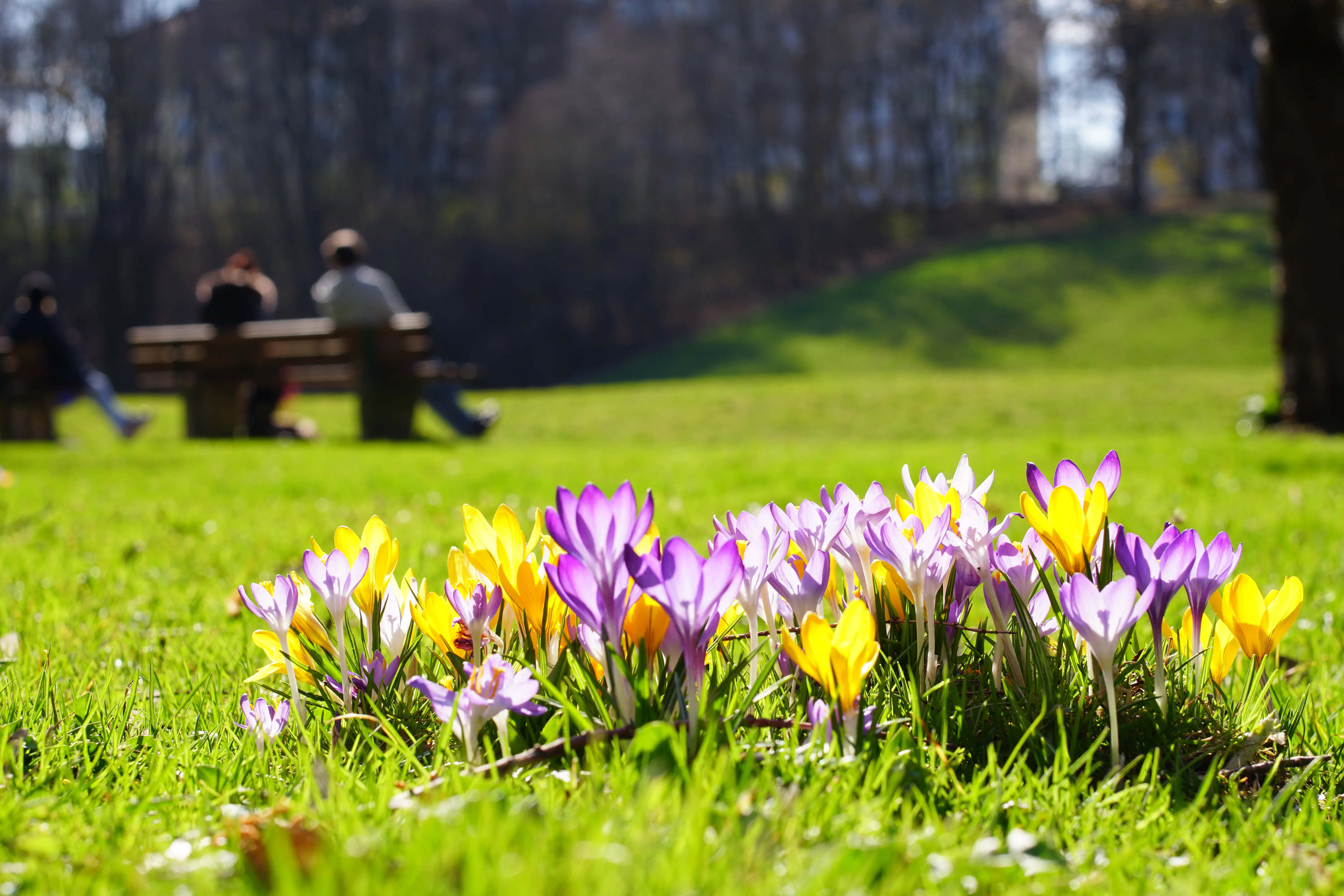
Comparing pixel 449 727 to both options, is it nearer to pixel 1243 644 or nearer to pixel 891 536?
pixel 891 536

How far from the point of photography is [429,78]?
139 ft

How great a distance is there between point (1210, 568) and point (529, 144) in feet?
126

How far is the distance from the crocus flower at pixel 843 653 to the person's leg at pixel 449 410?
1130cm

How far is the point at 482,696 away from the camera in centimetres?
146

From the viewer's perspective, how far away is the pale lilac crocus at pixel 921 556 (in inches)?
63.0

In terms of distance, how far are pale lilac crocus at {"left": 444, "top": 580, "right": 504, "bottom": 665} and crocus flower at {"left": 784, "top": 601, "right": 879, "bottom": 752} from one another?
1.58 ft

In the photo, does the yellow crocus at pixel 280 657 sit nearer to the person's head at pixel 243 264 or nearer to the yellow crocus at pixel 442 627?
the yellow crocus at pixel 442 627

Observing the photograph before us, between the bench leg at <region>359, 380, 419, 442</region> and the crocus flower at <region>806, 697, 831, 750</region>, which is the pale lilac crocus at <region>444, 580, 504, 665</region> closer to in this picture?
the crocus flower at <region>806, 697, 831, 750</region>

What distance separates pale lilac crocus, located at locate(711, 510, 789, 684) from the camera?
162 centimetres

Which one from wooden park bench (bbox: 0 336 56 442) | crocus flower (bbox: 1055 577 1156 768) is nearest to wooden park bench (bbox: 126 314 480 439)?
wooden park bench (bbox: 0 336 56 442)

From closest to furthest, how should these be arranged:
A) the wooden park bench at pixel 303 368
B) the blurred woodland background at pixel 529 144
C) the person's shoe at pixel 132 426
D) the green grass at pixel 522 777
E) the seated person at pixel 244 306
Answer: the green grass at pixel 522 777 → the wooden park bench at pixel 303 368 → the person's shoe at pixel 132 426 → the seated person at pixel 244 306 → the blurred woodland background at pixel 529 144

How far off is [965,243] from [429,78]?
2156cm

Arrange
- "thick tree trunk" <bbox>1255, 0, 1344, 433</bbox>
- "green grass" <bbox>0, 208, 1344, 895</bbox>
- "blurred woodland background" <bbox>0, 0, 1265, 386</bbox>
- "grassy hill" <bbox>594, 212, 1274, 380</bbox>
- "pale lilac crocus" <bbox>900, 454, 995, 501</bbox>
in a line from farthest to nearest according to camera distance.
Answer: "blurred woodland background" <bbox>0, 0, 1265, 386</bbox>, "grassy hill" <bbox>594, 212, 1274, 380</bbox>, "thick tree trunk" <bbox>1255, 0, 1344, 433</bbox>, "pale lilac crocus" <bbox>900, 454, 995, 501</bbox>, "green grass" <bbox>0, 208, 1344, 895</bbox>

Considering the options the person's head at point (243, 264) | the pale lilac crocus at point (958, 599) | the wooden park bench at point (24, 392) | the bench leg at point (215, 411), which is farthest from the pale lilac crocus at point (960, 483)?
the wooden park bench at point (24, 392)
